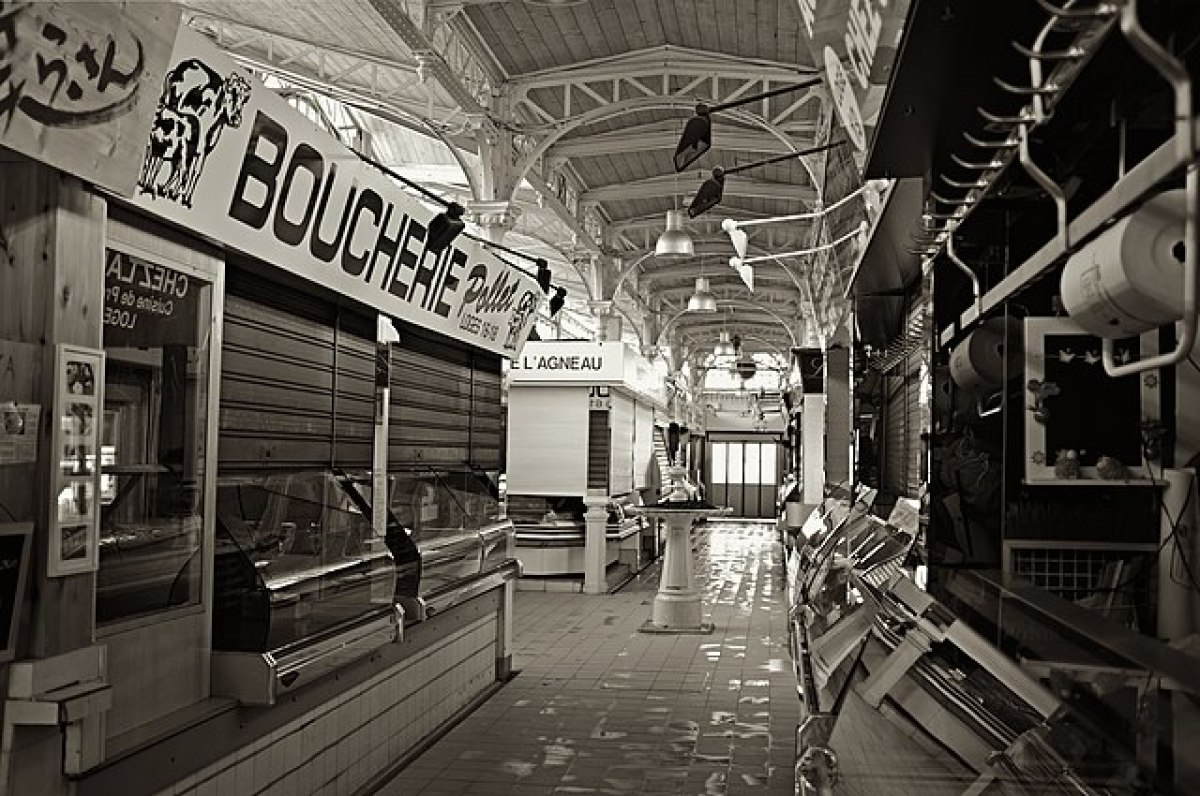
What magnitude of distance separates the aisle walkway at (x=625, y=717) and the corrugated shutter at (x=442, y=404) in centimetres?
171

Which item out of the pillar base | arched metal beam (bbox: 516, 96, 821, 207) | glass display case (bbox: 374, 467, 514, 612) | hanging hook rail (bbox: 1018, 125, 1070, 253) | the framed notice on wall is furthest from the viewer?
arched metal beam (bbox: 516, 96, 821, 207)

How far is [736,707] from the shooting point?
25.6 feet

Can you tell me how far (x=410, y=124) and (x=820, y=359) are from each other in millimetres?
5699

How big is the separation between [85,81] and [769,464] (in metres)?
33.0

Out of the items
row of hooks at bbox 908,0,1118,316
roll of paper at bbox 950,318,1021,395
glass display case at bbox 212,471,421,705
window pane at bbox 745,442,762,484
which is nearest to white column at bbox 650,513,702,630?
glass display case at bbox 212,471,421,705

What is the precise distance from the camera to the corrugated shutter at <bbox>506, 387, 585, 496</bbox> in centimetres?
1434

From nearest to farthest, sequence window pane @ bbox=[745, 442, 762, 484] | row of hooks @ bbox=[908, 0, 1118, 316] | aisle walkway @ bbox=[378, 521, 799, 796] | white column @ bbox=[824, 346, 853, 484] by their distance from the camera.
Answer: row of hooks @ bbox=[908, 0, 1118, 316], aisle walkway @ bbox=[378, 521, 799, 796], white column @ bbox=[824, 346, 853, 484], window pane @ bbox=[745, 442, 762, 484]

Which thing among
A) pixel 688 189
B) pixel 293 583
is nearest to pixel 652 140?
pixel 688 189

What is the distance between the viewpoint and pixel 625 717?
24.3 ft

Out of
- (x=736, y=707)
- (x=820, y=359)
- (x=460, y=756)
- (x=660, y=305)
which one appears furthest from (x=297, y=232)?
(x=660, y=305)

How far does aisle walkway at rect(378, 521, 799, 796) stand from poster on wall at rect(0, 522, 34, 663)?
3.03 m

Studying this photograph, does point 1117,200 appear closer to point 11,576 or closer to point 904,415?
point 11,576

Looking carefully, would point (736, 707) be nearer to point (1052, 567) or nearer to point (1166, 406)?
point (1052, 567)

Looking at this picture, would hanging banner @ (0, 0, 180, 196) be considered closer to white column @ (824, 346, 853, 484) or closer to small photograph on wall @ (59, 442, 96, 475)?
small photograph on wall @ (59, 442, 96, 475)
